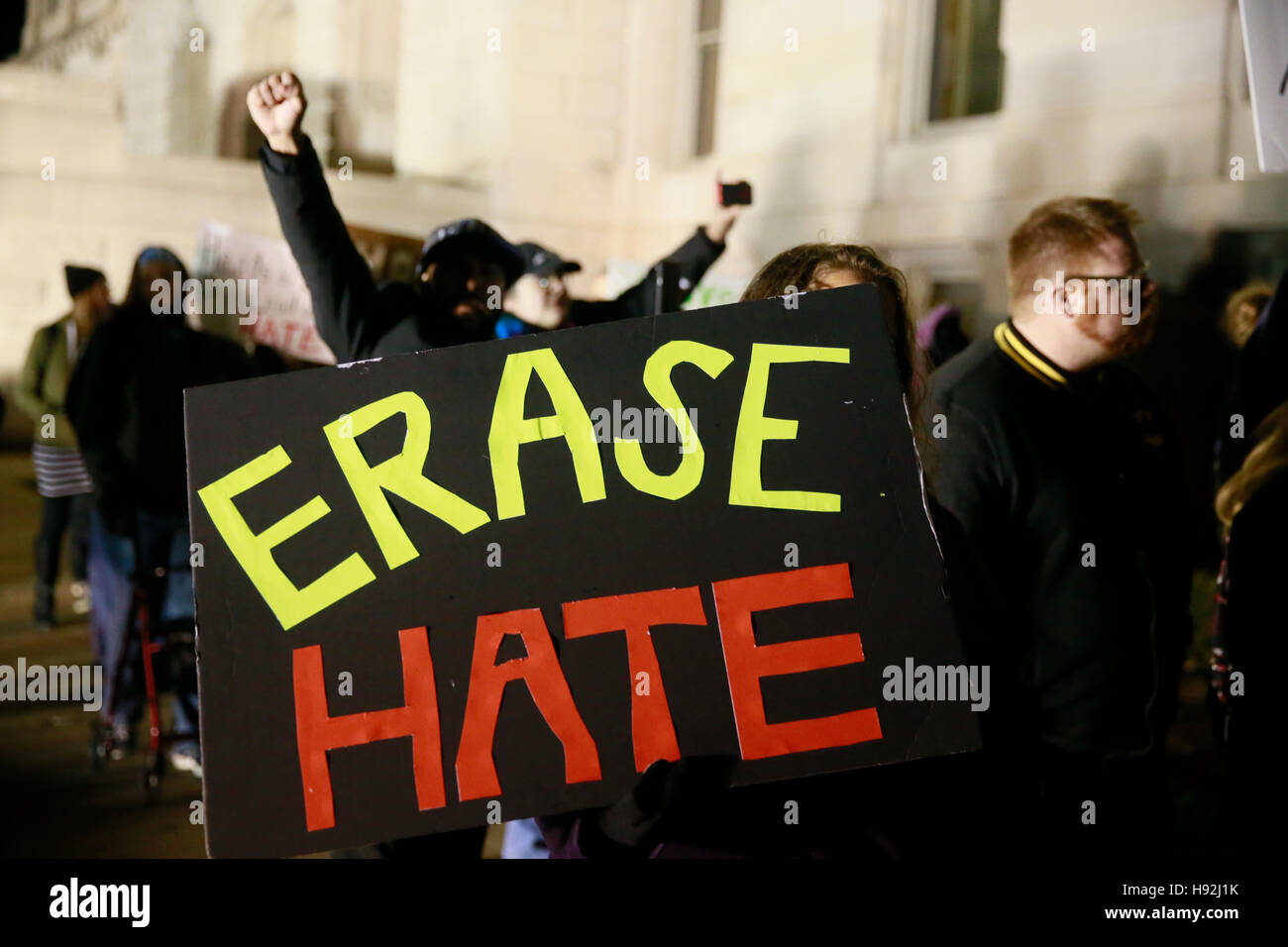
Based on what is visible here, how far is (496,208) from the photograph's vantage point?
382 inches

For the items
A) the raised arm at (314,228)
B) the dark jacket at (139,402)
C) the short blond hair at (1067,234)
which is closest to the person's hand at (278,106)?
the raised arm at (314,228)

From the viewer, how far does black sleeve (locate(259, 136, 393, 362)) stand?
2598mm

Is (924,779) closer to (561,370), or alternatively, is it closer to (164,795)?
(561,370)

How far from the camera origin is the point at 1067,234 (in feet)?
8.07

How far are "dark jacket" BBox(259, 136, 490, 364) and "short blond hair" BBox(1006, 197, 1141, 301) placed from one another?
139cm

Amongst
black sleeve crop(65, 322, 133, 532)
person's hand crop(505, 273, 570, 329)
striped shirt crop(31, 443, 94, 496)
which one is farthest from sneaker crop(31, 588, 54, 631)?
person's hand crop(505, 273, 570, 329)

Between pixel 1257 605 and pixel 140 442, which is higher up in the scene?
pixel 140 442

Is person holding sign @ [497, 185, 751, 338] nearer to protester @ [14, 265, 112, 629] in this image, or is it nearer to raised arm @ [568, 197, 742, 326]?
raised arm @ [568, 197, 742, 326]

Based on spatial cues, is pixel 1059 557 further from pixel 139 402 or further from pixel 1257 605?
pixel 139 402

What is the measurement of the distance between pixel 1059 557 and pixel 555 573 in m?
1.17

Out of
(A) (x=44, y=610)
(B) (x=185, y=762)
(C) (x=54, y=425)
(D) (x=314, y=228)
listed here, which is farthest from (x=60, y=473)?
(D) (x=314, y=228)

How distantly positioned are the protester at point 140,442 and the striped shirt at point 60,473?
1432mm

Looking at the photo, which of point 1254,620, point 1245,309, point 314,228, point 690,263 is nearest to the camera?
point 1254,620
